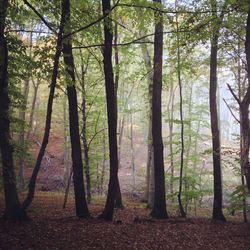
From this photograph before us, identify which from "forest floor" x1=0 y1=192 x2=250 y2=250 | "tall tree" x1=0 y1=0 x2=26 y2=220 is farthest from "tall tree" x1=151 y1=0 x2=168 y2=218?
"tall tree" x1=0 y1=0 x2=26 y2=220

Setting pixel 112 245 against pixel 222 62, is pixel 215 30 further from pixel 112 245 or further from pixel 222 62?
pixel 112 245

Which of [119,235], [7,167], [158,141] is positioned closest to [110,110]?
[158,141]

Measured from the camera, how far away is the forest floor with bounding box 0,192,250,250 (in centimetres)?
691

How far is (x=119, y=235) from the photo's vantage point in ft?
26.5

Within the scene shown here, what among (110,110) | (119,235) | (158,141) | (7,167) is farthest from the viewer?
(158,141)

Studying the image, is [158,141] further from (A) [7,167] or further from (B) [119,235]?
(A) [7,167]

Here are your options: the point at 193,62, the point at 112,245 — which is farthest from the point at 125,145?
the point at 112,245

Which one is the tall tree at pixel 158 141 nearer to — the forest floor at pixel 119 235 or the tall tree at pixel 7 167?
the forest floor at pixel 119 235

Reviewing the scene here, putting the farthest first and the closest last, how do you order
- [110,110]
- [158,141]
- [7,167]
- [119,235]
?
[158,141], [110,110], [7,167], [119,235]

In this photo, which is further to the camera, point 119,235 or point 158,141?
point 158,141

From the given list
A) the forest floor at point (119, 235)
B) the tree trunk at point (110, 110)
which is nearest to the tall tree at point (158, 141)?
the forest floor at point (119, 235)

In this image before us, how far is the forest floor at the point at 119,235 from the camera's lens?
6910 mm

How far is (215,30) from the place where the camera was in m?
10.3

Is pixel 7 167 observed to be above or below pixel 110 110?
below
